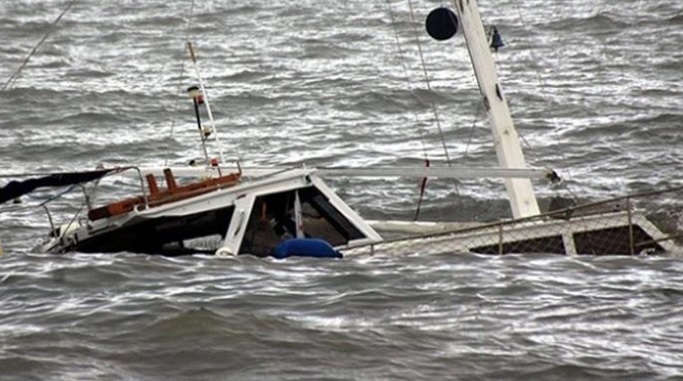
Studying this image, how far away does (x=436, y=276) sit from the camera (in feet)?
54.0

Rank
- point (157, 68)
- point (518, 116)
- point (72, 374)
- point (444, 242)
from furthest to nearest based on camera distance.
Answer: point (157, 68) → point (518, 116) → point (444, 242) → point (72, 374)

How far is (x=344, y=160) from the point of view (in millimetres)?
28250

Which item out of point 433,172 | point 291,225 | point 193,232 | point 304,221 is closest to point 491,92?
point 433,172

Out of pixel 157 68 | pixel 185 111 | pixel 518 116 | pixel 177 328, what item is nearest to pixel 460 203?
pixel 518 116

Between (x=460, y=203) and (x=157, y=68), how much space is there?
14.5 meters

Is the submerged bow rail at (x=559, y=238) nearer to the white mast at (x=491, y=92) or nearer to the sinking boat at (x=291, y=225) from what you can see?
the sinking boat at (x=291, y=225)

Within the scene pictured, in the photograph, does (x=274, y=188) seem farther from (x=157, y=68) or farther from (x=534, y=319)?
(x=157, y=68)

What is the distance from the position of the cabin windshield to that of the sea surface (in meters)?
1.32

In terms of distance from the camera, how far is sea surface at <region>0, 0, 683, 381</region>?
545 inches

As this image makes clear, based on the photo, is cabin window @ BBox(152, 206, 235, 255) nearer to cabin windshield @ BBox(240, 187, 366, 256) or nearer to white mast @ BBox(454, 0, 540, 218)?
cabin windshield @ BBox(240, 187, 366, 256)

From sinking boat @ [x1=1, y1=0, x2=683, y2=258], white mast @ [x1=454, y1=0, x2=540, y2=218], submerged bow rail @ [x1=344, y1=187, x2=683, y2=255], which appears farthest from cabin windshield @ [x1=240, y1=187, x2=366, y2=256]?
white mast @ [x1=454, y1=0, x2=540, y2=218]

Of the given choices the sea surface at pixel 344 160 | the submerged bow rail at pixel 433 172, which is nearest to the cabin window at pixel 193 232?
the submerged bow rail at pixel 433 172

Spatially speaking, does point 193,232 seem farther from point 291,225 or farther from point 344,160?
point 344,160

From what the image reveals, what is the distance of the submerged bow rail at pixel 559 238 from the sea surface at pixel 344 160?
882mm
